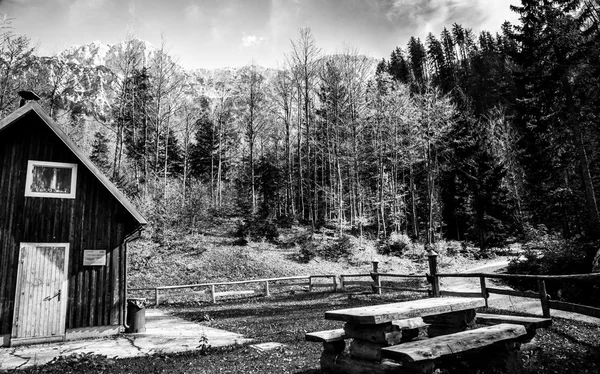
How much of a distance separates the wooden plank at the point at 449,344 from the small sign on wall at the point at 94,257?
28.7ft

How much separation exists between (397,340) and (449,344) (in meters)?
0.67

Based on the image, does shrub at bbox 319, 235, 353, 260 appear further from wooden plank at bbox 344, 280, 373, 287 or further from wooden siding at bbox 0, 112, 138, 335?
wooden siding at bbox 0, 112, 138, 335

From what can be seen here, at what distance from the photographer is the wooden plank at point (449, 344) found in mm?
4215

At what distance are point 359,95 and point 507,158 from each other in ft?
53.2

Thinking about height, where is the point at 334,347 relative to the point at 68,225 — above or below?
below

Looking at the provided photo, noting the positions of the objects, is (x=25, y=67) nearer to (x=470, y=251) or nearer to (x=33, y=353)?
(x=33, y=353)

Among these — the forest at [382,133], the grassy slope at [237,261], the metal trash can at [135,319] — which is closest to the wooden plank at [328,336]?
the metal trash can at [135,319]

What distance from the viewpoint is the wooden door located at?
30.1 ft

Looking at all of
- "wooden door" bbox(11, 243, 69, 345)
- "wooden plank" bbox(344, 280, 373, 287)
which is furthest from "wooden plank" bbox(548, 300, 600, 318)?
"wooden door" bbox(11, 243, 69, 345)

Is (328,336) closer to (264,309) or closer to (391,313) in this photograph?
(391,313)

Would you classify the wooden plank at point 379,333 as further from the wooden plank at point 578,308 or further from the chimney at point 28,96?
the chimney at point 28,96

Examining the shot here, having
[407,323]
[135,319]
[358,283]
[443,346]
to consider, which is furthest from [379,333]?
[358,283]

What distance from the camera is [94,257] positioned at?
10.1m

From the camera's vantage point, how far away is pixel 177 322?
12.0m
